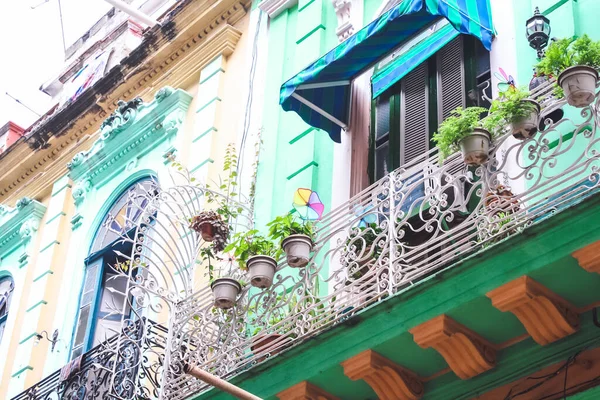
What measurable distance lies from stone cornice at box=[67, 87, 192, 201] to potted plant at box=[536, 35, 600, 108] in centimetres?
522

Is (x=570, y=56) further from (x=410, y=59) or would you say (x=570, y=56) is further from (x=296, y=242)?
(x=410, y=59)

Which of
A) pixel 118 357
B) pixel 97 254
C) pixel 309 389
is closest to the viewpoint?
pixel 309 389

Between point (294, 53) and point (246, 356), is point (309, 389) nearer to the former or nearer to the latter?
point (246, 356)

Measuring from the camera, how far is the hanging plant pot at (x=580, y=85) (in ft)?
17.4

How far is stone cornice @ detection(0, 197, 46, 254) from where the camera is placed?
Result: 12.0 meters

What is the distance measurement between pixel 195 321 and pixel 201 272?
1401 mm

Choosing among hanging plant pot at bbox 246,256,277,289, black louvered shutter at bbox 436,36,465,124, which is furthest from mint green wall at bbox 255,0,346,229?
hanging plant pot at bbox 246,256,277,289

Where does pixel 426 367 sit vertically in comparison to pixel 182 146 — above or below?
below

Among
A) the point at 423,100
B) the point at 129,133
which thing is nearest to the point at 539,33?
the point at 423,100

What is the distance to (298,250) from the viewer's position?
646 centimetres

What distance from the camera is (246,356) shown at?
21.6 ft

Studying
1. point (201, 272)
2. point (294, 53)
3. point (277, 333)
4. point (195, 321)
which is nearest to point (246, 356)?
point (277, 333)

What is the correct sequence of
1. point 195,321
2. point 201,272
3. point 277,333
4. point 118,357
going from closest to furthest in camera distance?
point 277,333 < point 195,321 < point 118,357 < point 201,272

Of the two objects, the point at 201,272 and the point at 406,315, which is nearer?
the point at 406,315
